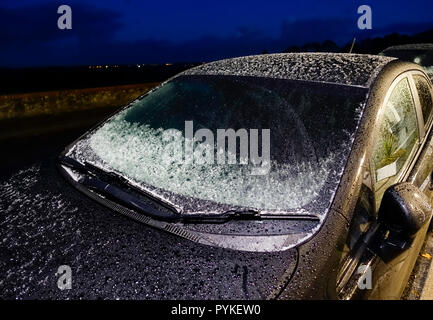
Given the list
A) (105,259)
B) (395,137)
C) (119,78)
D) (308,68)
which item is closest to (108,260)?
(105,259)

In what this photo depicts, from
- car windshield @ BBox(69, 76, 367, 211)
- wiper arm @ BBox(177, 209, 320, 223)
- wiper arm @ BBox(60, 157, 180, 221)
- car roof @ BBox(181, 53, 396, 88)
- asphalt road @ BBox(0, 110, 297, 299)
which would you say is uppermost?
car roof @ BBox(181, 53, 396, 88)

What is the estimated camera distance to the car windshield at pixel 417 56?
621cm

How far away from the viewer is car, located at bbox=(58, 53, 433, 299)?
1091 millimetres

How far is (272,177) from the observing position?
1.36 metres

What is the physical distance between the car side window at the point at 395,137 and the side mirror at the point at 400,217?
0.18m

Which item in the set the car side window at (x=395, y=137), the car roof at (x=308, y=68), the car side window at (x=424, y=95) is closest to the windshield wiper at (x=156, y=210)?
the car side window at (x=395, y=137)

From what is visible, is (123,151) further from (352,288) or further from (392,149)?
(392,149)

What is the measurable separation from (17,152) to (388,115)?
17.7 ft

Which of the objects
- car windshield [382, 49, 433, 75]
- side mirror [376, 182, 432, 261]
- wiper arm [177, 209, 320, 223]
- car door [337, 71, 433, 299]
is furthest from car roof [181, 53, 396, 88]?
car windshield [382, 49, 433, 75]

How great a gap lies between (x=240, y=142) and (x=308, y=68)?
2.30 feet

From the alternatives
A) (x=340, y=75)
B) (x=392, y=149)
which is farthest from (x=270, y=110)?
(x=392, y=149)

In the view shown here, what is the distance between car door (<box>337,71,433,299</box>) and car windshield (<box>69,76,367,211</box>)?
22 centimetres

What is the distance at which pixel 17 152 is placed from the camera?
4.93m

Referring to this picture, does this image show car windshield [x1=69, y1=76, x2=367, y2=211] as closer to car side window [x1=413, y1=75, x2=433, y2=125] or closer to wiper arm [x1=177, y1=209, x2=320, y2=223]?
wiper arm [x1=177, y1=209, x2=320, y2=223]
